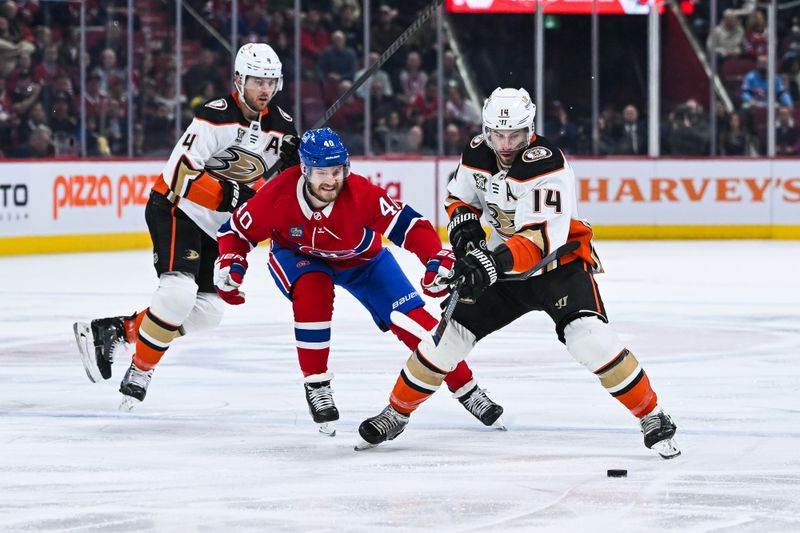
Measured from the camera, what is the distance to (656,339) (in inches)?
273

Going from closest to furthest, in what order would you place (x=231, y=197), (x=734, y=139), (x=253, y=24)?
(x=231, y=197), (x=253, y=24), (x=734, y=139)

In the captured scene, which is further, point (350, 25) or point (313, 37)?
point (350, 25)

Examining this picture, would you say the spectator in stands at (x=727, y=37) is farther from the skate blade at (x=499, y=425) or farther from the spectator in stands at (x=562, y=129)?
the skate blade at (x=499, y=425)

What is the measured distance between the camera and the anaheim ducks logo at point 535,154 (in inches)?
165

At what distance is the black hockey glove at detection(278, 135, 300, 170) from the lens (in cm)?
537

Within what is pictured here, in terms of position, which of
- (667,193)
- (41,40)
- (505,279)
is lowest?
(667,193)

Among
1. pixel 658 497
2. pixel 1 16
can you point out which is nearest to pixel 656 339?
pixel 658 497

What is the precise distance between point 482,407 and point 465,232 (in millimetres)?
592

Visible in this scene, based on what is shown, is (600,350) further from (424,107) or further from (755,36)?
(755,36)

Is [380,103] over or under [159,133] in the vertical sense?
over

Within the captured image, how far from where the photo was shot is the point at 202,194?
5273 mm

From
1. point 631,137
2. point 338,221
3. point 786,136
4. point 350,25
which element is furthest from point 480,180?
point 786,136

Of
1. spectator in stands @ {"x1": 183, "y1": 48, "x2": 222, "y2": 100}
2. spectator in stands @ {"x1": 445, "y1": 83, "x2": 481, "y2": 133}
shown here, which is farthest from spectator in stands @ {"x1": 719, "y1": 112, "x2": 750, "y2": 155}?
spectator in stands @ {"x1": 183, "y1": 48, "x2": 222, "y2": 100}

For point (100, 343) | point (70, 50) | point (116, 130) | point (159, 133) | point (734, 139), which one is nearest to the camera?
point (100, 343)
